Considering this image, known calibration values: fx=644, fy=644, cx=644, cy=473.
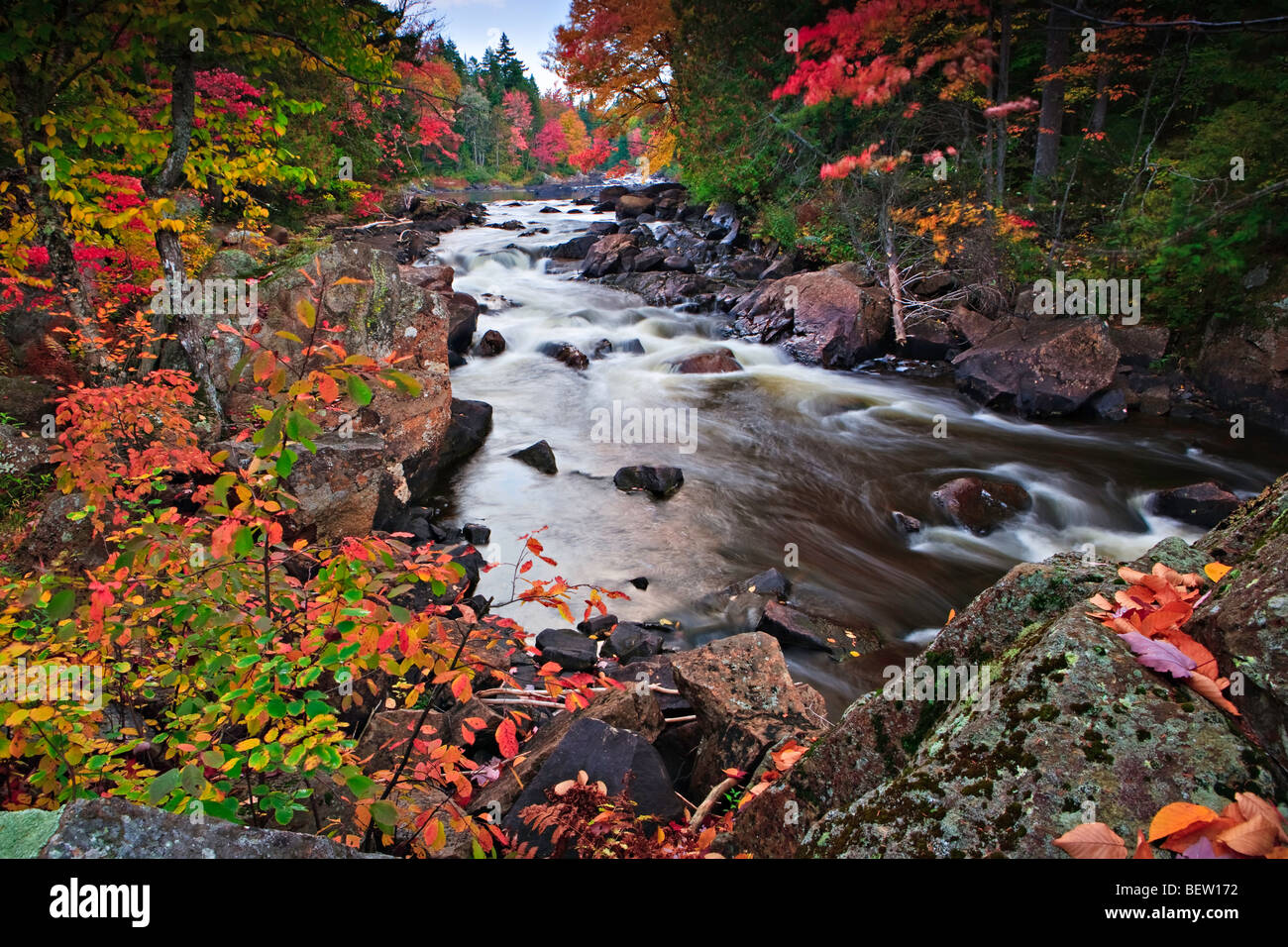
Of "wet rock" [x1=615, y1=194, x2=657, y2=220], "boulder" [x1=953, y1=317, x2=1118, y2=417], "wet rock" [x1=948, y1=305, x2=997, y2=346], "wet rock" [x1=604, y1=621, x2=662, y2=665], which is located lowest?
"wet rock" [x1=604, y1=621, x2=662, y2=665]

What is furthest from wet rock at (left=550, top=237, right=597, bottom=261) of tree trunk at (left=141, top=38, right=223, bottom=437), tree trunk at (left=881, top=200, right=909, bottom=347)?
tree trunk at (left=141, top=38, right=223, bottom=437)

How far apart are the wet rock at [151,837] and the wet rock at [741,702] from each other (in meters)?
2.48

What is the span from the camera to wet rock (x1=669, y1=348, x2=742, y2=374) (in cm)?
1434

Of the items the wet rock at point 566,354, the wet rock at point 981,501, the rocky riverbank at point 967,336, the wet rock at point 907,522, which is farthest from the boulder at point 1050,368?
the wet rock at point 566,354

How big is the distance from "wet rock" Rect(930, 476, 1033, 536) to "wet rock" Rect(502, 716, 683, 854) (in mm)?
6807

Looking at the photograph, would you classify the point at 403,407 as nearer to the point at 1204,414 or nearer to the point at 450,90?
the point at 1204,414

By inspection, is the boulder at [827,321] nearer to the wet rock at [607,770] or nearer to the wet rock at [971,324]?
the wet rock at [971,324]

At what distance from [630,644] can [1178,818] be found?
4.84 meters

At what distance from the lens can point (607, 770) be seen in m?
3.24

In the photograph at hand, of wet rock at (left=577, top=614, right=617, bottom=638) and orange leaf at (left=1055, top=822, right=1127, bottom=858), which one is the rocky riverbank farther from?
orange leaf at (left=1055, top=822, right=1127, bottom=858)

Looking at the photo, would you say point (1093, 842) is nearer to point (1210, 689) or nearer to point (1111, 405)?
point (1210, 689)

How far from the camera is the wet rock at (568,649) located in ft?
18.2

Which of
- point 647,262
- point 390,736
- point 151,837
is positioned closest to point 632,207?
point 647,262

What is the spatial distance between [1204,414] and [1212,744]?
42.9ft
